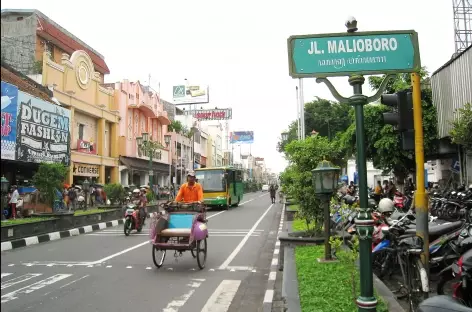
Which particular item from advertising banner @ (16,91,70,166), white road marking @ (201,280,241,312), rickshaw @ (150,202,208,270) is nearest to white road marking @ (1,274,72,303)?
rickshaw @ (150,202,208,270)

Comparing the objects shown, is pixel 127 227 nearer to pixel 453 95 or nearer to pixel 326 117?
pixel 453 95

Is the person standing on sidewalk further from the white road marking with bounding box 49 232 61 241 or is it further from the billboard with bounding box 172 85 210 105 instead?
the billboard with bounding box 172 85 210 105

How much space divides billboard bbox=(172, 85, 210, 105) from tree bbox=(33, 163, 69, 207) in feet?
159

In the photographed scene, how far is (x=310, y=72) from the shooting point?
3.77 meters

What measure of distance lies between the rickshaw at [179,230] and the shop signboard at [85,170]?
19.0 metres

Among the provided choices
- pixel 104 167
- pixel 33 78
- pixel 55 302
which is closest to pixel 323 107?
pixel 104 167

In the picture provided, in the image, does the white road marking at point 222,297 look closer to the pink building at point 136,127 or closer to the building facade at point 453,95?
the building facade at point 453,95

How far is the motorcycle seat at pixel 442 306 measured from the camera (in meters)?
2.53

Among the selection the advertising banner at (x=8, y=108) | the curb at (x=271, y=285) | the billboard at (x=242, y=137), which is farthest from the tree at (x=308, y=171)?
the billboard at (x=242, y=137)

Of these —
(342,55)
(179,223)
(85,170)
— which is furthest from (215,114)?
(342,55)

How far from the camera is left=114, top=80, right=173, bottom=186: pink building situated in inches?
1284

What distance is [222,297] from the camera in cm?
593

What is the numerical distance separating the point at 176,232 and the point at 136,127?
29242 mm

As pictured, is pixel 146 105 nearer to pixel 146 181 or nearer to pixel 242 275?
pixel 146 181
